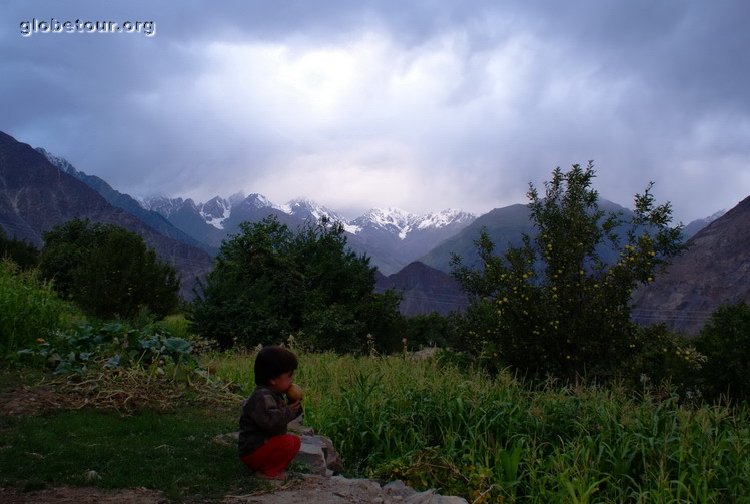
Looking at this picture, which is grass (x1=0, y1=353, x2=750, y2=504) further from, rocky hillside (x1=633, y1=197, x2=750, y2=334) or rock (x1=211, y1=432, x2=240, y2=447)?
rocky hillside (x1=633, y1=197, x2=750, y2=334)

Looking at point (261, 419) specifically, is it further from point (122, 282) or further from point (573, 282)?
point (122, 282)

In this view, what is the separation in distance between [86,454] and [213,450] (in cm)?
105

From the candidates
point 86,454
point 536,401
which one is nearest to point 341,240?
point 536,401

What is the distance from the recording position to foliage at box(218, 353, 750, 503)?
4.97m

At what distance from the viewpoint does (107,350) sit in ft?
25.6

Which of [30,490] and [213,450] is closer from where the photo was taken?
[30,490]

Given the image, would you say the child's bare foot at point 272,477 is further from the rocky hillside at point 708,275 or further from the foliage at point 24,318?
the rocky hillside at point 708,275

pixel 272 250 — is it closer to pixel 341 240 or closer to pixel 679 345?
pixel 341 240

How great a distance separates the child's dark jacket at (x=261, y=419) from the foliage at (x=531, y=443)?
4.40ft

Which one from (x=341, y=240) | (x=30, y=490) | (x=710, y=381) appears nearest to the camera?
(x=30, y=490)

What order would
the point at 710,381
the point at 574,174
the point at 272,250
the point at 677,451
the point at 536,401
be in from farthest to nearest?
the point at 272,250 < the point at 574,174 < the point at 710,381 < the point at 536,401 < the point at 677,451

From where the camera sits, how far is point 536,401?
675 centimetres

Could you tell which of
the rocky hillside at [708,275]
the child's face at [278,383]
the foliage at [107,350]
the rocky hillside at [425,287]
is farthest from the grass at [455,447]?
the rocky hillside at [425,287]

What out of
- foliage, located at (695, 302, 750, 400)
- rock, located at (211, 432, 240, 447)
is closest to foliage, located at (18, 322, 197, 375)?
rock, located at (211, 432, 240, 447)
